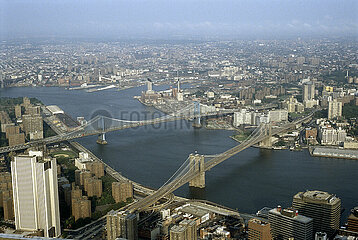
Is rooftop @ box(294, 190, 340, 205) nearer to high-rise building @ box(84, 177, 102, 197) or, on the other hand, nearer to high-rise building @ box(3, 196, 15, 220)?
high-rise building @ box(84, 177, 102, 197)

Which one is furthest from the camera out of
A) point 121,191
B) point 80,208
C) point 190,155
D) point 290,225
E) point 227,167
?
point 227,167

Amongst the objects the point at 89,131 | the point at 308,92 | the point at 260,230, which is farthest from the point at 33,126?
the point at 308,92

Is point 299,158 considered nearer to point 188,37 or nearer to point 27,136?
point 27,136

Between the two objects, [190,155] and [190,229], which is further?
[190,155]

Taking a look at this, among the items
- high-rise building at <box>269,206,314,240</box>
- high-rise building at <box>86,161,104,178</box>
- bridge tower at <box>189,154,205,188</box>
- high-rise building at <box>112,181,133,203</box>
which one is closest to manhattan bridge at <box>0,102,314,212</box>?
bridge tower at <box>189,154,205,188</box>

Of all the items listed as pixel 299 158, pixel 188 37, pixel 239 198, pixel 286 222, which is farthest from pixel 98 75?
pixel 286 222

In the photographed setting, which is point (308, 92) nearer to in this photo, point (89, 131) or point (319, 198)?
point (89, 131)
